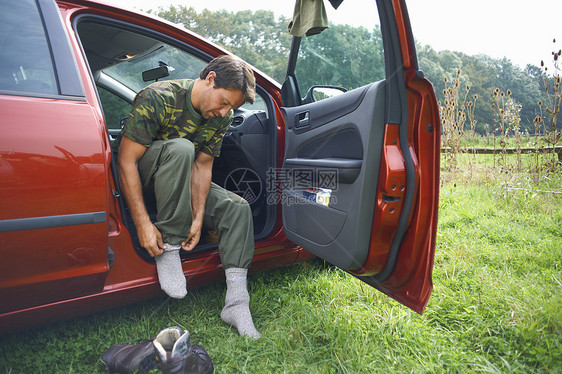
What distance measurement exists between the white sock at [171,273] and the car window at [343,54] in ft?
3.52

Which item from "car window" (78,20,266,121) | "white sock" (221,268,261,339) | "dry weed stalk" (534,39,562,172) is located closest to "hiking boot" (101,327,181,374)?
"white sock" (221,268,261,339)

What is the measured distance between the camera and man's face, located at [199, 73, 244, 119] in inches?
60.6

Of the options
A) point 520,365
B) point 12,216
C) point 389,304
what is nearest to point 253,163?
point 389,304

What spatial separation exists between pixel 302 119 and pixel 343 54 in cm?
38

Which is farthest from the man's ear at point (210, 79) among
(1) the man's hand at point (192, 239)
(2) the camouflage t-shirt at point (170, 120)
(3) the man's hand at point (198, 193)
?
(1) the man's hand at point (192, 239)

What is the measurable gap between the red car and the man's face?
26cm

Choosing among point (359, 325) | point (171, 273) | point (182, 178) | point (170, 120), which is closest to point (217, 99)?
point (170, 120)

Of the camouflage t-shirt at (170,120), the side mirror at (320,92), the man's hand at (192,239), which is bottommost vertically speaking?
the man's hand at (192,239)

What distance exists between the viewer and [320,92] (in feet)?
5.92

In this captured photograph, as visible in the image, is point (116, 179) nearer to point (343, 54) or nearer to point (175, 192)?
point (175, 192)

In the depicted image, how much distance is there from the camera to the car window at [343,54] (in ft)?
4.47

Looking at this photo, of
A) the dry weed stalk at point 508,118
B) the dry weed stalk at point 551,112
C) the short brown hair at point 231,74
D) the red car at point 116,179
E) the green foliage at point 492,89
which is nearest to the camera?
the red car at point 116,179

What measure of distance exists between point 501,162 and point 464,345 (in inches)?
125

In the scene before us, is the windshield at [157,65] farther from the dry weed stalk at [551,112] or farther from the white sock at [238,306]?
the dry weed stalk at [551,112]
